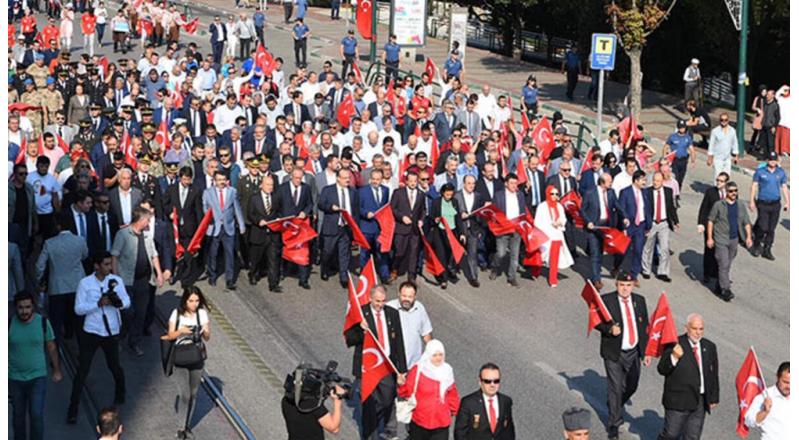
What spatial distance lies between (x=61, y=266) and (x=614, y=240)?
25.3 feet

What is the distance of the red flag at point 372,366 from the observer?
13.3 meters

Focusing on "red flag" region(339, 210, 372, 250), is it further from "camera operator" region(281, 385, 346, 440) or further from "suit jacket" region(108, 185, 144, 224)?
"camera operator" region(281, 385, 346, 440)

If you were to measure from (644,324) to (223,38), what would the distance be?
1104 inches

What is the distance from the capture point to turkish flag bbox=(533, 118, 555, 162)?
2402cm

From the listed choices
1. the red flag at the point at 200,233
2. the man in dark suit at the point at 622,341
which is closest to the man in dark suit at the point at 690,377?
the man in dark suit at the point at 622,341

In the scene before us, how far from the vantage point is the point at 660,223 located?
19875mm

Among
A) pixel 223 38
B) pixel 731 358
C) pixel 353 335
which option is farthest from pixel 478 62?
pixel 353 335

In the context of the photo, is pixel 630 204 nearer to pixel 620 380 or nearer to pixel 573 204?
pixel 573 204

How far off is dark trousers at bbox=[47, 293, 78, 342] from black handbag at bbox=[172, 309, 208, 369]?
2.15 metres

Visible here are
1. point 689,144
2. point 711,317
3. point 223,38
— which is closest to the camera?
point 711,317

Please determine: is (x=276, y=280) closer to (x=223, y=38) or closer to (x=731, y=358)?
(x=731, y=358)

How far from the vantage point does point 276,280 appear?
62.2 ft

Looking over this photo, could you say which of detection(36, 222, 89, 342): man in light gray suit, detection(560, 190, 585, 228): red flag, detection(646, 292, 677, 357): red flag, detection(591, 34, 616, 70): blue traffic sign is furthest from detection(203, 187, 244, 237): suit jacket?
detection(591, 34, 616, 70): blue traffic sign

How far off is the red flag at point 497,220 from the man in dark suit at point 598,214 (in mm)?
1012
